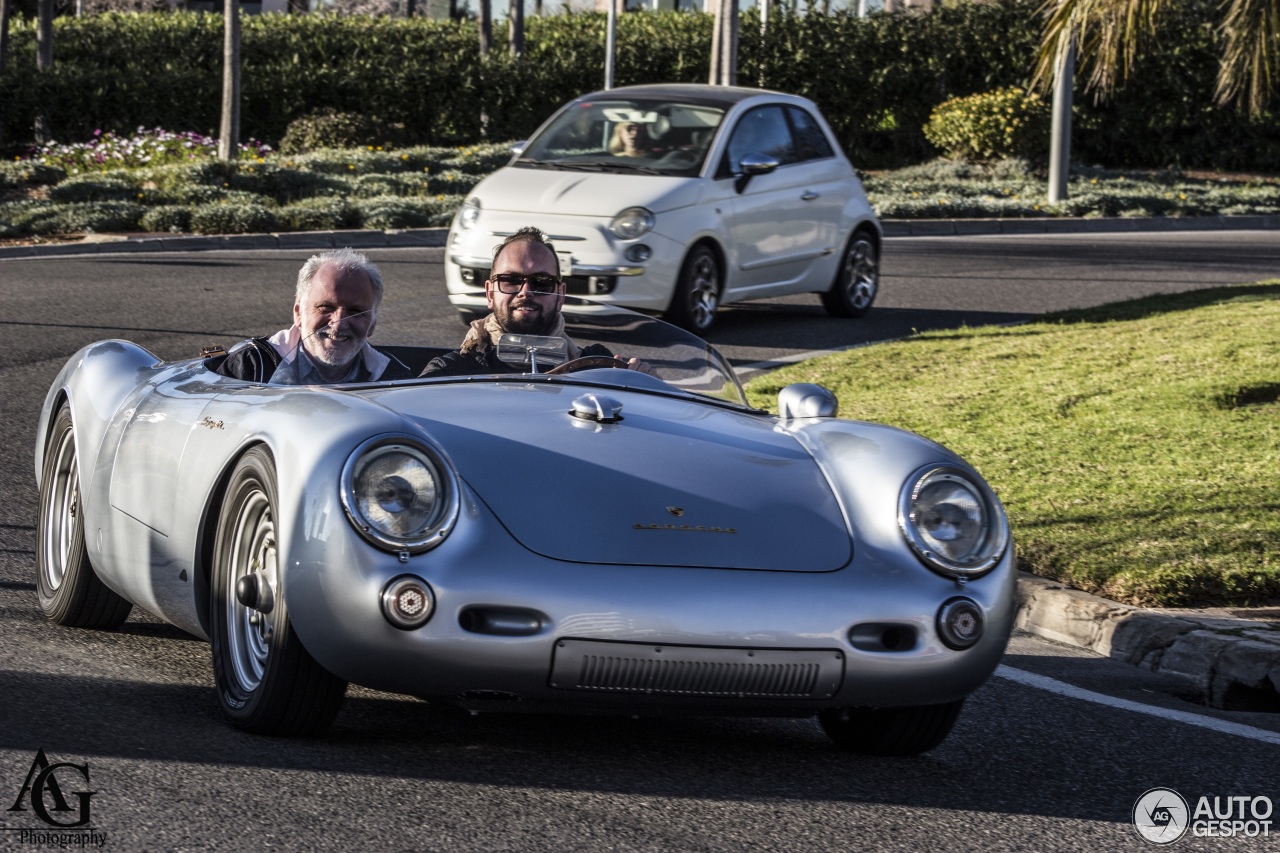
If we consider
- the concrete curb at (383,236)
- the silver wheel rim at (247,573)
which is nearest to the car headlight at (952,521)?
the silver wheel rim at (247,573)

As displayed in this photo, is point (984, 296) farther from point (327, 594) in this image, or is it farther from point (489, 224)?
point (327, 594)

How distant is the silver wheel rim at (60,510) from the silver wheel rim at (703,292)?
764 centimetres

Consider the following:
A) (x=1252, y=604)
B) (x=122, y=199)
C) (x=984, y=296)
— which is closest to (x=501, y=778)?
(x=1252, y=604)

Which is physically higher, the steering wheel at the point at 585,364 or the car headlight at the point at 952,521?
the steering wheel at the point at 585,364

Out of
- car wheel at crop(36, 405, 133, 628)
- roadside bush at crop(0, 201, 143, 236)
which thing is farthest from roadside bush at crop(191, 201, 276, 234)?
car wheel at crop(36, 405, 133, 628)

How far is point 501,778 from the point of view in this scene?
4262 mm

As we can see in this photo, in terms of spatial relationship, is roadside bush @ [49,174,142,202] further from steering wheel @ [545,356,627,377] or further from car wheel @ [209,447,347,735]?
car wheel @ [209,447,347,735]

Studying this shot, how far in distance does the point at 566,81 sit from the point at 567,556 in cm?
3386

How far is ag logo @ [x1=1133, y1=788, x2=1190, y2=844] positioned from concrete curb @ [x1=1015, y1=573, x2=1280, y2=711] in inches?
59.1

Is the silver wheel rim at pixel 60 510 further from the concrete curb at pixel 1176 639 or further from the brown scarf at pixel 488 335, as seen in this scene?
the concrete curb at pixel 1176 639

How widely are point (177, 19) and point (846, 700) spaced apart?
37491 millimetres

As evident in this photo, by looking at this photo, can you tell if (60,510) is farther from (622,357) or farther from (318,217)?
(318,217)

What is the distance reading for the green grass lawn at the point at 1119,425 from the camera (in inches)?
281

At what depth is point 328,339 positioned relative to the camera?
5680mm
